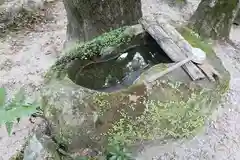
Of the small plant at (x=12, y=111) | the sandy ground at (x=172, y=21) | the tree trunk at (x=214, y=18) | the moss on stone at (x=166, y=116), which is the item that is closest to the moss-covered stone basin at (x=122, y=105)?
the moss on stone at (x=166, y=116)

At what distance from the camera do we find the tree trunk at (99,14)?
11.5ft

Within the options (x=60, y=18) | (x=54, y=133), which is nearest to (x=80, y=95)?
(x=54, y=133)

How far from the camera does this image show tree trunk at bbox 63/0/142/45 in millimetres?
3517

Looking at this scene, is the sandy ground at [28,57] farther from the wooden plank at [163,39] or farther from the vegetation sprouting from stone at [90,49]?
the wooden plank at [163,39]

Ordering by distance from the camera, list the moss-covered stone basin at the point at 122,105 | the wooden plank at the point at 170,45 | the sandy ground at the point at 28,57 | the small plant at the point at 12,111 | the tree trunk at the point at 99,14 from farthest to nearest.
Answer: the sandy ground at the point at 28,57 < the tree trunk at the point at 99,14 < the wooden plank at the point at 170,45 < the moss-covered stone basin at the point at 122,105 < the small plant at the point at 12,111

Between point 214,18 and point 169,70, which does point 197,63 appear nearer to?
point 169,70

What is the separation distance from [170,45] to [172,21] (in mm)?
671

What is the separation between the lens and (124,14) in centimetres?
367

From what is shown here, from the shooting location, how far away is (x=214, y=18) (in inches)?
164

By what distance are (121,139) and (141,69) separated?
56 centimetres

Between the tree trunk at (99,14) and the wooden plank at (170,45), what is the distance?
0.70m

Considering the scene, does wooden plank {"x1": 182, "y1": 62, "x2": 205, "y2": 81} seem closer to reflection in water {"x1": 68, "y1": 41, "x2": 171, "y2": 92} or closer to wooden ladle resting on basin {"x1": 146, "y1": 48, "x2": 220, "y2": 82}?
wooden ladle resting on basin {"x1": 146, "y1": 48, "x2": 220, "y2": 82}

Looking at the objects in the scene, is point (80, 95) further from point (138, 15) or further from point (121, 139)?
point (138, 15)

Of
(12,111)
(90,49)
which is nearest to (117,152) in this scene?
(90,49)
